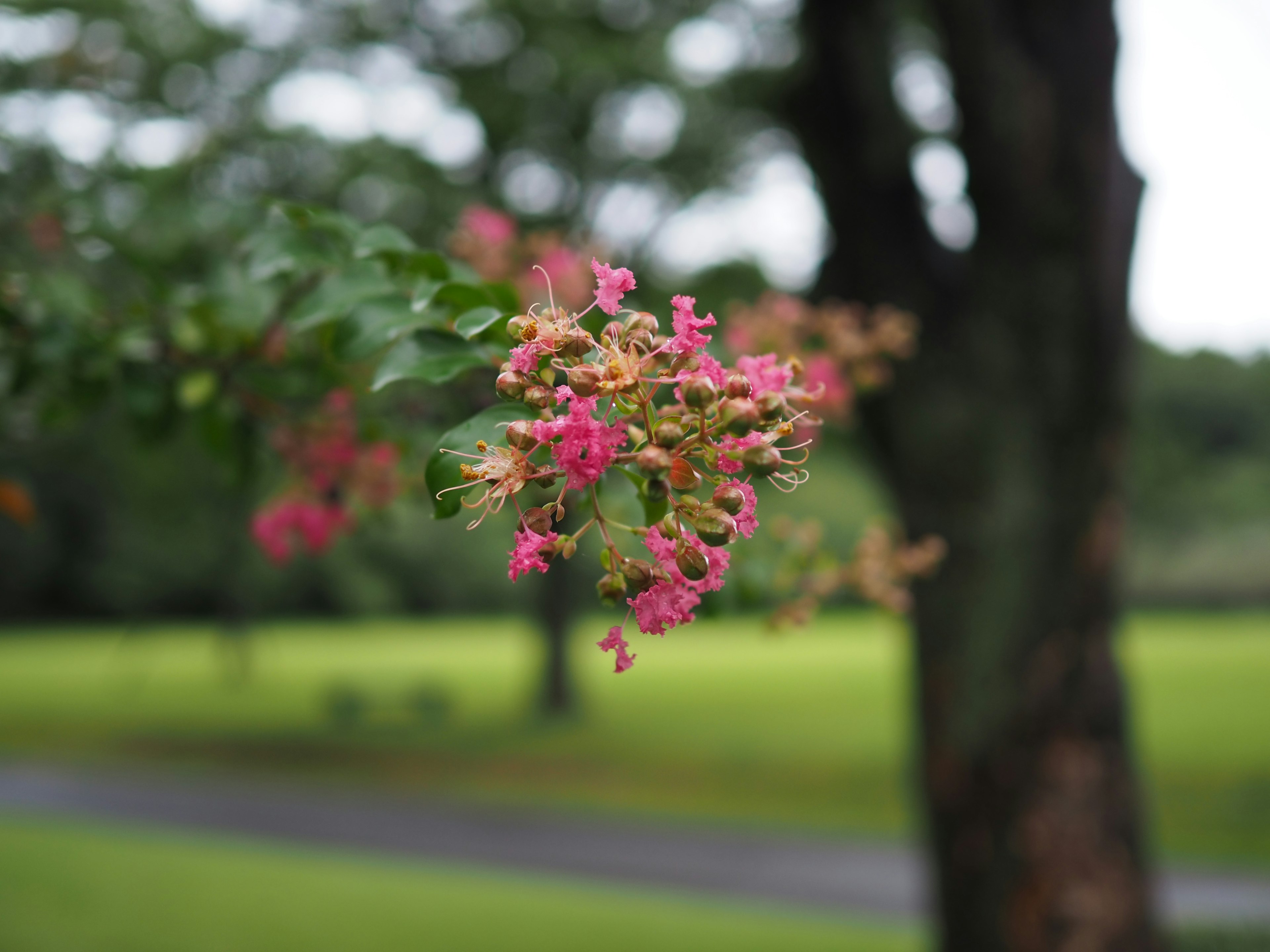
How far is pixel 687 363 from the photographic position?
2.44ft

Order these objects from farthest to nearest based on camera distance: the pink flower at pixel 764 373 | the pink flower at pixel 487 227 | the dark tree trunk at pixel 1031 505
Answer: the dark tree trunk at pixel 1031 505 < the pink flower at pixel 487 227 < the pink flower at pixel 764 373

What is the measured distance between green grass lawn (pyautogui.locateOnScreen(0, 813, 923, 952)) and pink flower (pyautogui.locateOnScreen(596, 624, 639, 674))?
217 inches

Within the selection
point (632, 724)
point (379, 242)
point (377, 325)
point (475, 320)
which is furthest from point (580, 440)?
point (632, 724)

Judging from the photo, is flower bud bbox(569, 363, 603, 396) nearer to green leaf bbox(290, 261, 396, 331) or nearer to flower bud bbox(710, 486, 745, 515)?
flower bud bbox(710, 486, 745, 515)

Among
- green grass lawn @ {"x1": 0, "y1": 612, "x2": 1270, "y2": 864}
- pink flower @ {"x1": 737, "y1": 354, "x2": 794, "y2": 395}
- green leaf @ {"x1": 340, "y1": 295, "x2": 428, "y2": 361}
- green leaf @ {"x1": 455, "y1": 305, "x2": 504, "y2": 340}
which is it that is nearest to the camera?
pink flower @ {"x1": 737, "y1": 354, "x2": 794, "y2": 395}

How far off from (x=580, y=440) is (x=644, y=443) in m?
0.06

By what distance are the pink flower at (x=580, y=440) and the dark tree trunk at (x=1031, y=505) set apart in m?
2.73

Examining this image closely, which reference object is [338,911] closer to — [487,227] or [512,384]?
[487,227]

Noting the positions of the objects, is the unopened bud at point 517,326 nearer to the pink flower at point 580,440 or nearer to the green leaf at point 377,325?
the pink flower at point 580,440

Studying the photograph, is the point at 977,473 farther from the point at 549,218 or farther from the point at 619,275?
the point at 549,218

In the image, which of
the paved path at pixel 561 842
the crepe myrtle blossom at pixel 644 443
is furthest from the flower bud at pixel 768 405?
the paved path at pixel 561 842

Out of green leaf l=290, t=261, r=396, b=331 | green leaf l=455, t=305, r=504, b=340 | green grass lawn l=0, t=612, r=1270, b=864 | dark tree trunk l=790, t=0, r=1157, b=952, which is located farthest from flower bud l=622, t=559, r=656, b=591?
dark tree trunk l=790, t=0, r=1157, b=952

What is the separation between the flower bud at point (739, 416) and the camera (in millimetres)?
700

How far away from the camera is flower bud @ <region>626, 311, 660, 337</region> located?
0.74 metres
